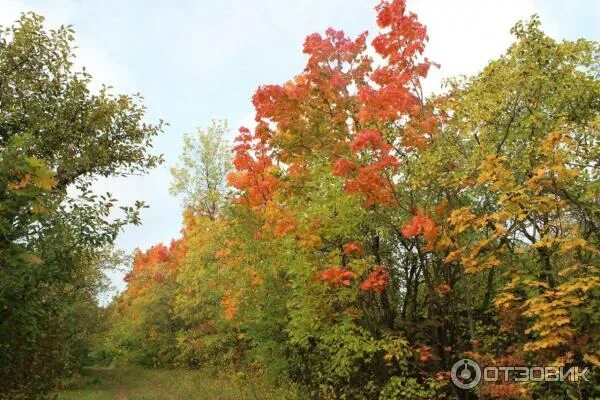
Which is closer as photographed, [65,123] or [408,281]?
[65,123]

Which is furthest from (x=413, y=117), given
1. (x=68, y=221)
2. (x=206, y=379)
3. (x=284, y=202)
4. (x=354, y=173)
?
(x=206, y=379)

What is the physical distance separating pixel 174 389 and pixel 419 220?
16.9 metres

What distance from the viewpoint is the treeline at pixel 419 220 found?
27.4 ft

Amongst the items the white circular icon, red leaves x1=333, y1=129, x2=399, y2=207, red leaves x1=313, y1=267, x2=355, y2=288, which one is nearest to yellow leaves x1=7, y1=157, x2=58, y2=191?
red leaves x1=333, y1=129, x2=399, y2=207

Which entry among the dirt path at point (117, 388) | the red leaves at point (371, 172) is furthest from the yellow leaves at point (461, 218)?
the dirt path at point (117, 388)

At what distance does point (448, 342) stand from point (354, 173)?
187 inches

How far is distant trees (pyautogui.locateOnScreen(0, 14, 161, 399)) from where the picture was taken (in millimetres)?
5238

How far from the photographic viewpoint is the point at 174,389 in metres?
21.5

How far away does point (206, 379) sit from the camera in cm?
2317

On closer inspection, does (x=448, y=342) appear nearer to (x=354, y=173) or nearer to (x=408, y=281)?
(x=408, y=281)

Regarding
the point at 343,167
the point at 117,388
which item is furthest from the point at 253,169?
the point at 117,388

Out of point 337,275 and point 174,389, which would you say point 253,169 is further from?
point 174,389

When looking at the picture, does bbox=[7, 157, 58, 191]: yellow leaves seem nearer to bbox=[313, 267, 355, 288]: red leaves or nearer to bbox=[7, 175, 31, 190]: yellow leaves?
bbox=[7, 175, 31, 190]: yellow leaves
